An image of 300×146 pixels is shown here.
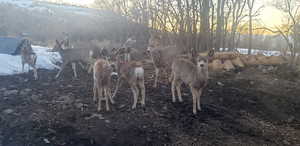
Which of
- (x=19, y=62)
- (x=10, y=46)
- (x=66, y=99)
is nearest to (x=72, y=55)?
(x=19, y=62)

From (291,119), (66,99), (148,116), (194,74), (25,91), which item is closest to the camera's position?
(148,116)

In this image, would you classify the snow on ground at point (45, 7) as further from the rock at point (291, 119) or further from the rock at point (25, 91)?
the rock at point (291, 119)

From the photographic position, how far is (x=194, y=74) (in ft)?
25.3

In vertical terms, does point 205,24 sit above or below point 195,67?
above

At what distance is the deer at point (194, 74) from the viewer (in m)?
7.56

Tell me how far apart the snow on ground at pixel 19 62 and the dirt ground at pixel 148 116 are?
28.9 inches

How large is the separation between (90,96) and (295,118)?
535 cm

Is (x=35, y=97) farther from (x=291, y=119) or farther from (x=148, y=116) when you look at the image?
(x=291, y=119)

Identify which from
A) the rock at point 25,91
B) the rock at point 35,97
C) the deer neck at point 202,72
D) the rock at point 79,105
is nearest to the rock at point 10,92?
the rock at point 25,91

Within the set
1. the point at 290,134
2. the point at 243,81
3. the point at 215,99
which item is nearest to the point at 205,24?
the point at 243,81

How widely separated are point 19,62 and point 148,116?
6.96 m

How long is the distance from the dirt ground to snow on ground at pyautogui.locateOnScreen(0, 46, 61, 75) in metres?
0.73

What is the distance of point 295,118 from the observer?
26.1 ft

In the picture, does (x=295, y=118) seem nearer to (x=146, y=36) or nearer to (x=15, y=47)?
(x=15, y=47)
